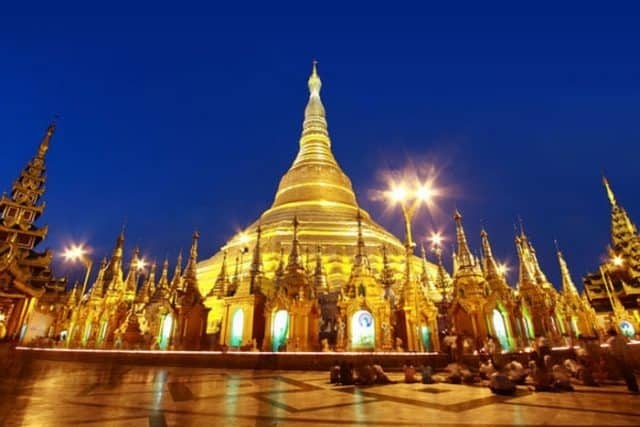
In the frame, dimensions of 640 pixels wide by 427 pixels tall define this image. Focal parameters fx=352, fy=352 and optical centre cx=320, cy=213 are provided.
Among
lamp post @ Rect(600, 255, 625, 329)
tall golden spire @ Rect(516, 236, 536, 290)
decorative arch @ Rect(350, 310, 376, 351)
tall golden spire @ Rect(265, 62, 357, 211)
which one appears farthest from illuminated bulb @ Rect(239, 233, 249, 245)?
lamp post @ Rect(600, 255, 625, 329)

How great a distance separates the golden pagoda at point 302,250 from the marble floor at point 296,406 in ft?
31.6

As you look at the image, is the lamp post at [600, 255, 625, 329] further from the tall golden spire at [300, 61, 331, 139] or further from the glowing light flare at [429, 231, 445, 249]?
the tall golden spire at [300, 61, 331, 139]

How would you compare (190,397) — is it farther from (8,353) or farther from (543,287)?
(543,287)

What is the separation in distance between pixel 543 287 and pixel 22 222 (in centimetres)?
4102

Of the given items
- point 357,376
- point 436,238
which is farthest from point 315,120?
point 357,376

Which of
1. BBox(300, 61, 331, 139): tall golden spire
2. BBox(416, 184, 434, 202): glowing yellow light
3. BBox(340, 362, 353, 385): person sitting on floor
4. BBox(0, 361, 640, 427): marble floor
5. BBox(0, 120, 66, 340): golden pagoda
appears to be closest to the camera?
BBox(0, 361, 640, 427): marble floor

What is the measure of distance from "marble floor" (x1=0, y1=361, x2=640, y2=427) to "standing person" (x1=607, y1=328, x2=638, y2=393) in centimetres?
35

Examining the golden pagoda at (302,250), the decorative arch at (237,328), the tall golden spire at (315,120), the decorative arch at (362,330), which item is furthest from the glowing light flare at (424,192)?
the tall golden spire at (315,120)

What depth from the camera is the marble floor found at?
4.39 meters

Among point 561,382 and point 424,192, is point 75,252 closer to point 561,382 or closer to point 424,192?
point 424,192

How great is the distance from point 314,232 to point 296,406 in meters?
28.3

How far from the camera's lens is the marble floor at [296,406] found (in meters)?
4.39

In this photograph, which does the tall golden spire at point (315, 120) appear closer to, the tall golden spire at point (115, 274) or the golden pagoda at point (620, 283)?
the tall golden spire at point (115, 274)

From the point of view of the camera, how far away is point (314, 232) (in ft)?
111
